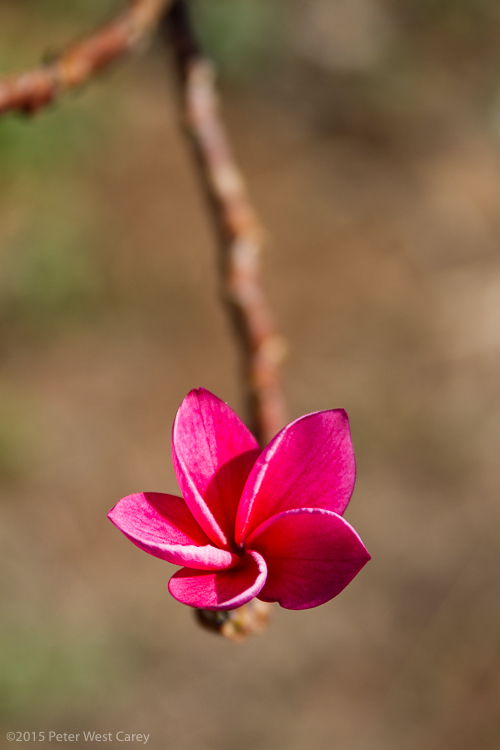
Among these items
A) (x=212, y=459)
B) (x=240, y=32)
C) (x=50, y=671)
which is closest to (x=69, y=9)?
(x=240, y=32)

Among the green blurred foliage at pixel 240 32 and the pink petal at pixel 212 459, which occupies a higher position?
the green blurred foliage at pixel 240 32

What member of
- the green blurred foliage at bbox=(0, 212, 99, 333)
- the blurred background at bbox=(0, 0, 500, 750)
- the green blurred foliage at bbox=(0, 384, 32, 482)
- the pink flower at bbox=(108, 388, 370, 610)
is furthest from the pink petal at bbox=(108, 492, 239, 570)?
the green blurred foliage at bbox=(0, 212, 99, 333)

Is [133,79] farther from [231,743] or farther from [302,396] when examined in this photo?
[231,743]

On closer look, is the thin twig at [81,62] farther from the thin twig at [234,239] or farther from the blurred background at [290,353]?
the blurred background at [290,353]

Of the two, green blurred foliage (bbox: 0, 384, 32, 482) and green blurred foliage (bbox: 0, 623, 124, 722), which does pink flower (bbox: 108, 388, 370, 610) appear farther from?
green blurred foliage (bbox: 0, 384, 32, 482)

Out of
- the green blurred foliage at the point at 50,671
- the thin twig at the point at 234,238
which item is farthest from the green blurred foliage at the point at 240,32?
the green blurred foliage at the point at 50,671
